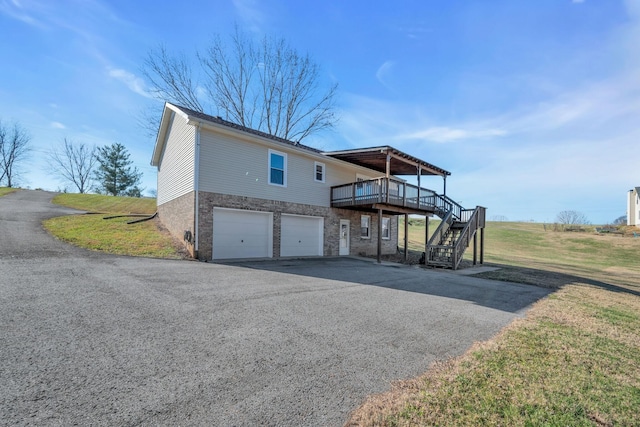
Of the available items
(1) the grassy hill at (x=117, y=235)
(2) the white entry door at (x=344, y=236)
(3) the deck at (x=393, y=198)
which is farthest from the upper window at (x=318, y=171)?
(1) the grassy hill at (x=117, y=235)

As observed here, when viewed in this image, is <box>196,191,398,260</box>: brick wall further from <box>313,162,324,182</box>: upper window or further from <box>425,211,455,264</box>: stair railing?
<box>425,211,455,264</box>: stair railing

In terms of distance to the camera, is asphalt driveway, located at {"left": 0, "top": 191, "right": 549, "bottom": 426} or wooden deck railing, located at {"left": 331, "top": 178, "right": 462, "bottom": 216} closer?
asphalt driveway, located at {"left": 0, "top": 191, "right": 549, "bottom": 426}

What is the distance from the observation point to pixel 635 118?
1173 cm

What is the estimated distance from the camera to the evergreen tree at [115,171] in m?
35.9

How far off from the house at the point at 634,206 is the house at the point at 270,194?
4648 centimetres

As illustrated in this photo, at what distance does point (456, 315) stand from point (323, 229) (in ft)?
33.3

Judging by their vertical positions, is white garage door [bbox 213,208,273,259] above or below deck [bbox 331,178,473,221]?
below

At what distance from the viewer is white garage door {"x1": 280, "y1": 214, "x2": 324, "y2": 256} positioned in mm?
13797

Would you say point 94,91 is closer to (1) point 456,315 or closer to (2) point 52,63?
(2) point 52,63

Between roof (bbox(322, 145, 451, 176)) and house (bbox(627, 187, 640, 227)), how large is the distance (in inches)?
1820

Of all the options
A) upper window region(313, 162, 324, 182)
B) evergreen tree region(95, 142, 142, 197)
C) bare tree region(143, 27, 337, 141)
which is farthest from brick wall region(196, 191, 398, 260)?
evergreen tree region(95, 142, 142, 197)

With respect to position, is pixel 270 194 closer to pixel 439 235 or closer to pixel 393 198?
pixel 393 198

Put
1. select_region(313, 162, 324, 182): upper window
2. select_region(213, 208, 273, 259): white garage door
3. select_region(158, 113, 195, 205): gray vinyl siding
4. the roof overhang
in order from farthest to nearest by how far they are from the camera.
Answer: select_region(313, 162, 324, 182): upper window < the roof overhang < select_region(158, 113, 195, 205): gray vinyl siding < select_region(213, 208, 273, 259): white garage door

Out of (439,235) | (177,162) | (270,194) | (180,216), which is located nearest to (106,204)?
(177,162)
